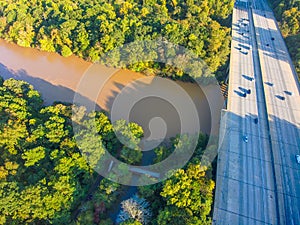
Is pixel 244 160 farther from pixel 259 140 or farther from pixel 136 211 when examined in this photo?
pixel 136 211

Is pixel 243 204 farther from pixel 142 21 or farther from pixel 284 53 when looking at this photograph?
pixel 142 21

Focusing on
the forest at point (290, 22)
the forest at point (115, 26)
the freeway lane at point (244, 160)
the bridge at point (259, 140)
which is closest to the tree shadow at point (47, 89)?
the forest at point (115, 26)

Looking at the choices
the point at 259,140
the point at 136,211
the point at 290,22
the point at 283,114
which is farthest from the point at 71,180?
the point at 290,22

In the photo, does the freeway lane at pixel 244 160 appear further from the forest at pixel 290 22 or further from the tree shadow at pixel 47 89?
the tree shadow at pixel 47 89

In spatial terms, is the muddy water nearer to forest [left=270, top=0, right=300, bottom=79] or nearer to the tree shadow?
the tree shadow

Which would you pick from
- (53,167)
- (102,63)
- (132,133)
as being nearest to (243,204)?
(132,133)

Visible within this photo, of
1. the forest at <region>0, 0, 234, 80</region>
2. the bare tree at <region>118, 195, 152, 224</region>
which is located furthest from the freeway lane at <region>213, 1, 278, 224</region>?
the forest at <region>0, 0, 234, 80</region>
